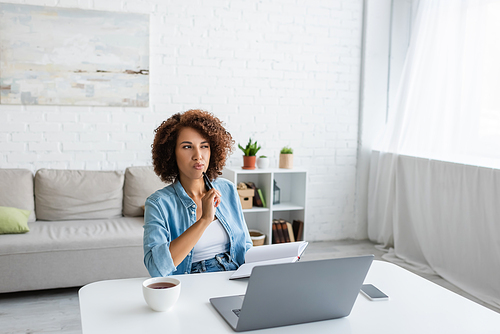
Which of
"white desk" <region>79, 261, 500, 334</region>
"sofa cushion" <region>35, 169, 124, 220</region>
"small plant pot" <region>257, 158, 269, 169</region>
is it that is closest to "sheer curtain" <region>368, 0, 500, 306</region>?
"small plant pot" <region>257, 158, 269, 169</region>

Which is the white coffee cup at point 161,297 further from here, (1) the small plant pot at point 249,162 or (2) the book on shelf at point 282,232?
(2) the book on shelf at point 282,232

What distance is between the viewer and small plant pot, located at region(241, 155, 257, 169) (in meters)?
3.76

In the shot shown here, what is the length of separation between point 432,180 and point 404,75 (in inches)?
38.4

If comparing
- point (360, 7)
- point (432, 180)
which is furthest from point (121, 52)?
point (432, 180)

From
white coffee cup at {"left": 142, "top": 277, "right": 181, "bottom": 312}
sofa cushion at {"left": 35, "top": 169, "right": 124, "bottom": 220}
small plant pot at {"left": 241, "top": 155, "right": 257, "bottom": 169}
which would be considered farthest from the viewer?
small plant pot at {"left": 241, "top": 155, "right": 257, "bottom": 169}

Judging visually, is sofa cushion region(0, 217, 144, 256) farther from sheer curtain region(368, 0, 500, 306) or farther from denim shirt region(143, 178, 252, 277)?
sheer curtain region(368, 0, 500, 306)

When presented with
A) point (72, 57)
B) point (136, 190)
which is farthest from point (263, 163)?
point (72, 57)

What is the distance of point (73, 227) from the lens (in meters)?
3.10

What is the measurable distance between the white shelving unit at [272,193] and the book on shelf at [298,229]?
0.12ft

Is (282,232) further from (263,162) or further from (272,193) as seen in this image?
(263,162)

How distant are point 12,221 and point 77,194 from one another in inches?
21.6

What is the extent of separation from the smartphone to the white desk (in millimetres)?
17

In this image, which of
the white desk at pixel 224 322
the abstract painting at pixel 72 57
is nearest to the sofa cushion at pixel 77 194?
Result: the abstract painting at pixel 72 57

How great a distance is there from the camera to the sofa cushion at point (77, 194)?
10.9 ft
